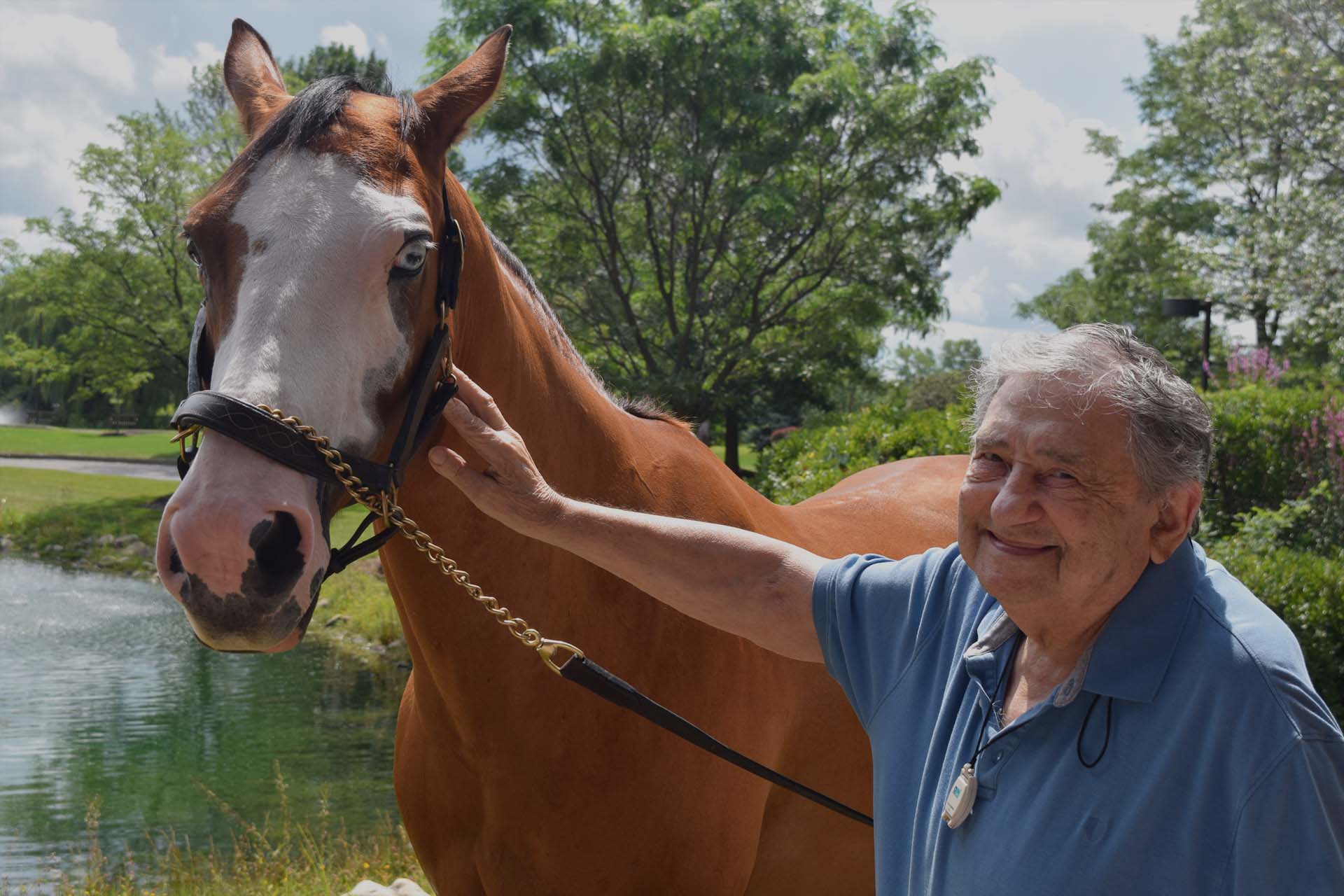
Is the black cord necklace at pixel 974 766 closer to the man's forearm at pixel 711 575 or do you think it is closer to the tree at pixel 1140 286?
the man's forearm at pixel 711 575

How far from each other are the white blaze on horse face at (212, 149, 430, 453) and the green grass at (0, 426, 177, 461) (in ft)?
105

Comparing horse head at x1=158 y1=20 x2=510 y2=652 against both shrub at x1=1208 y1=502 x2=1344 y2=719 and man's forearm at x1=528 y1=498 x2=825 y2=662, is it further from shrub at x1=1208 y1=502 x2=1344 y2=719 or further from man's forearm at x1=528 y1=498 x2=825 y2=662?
shrub at x1=1208 y1=502 x2=1344 y2=719

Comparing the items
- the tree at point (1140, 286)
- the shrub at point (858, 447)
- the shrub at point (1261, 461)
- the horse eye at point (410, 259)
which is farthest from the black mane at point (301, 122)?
the tree at point (1140, 286)

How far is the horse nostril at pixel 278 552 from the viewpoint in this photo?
5.38ft

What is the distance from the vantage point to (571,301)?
1669 cm

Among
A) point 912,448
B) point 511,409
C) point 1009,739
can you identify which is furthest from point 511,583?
point 912,448

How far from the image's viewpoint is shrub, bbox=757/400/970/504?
8.94m

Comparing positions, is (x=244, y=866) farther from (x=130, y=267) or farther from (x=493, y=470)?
(x=130, y=267)

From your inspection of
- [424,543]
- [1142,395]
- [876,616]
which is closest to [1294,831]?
[1142,395]

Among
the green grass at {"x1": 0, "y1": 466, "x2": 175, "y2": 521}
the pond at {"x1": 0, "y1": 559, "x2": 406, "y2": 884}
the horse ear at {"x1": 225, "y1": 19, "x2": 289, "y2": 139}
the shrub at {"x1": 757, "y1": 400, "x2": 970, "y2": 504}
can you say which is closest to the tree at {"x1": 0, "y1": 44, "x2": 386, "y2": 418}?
the green grass at {"x1": 0, "y1": 466, "x2": 175, "y2": 521}

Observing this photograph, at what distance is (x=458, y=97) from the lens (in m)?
2.17

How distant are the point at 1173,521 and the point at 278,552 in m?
1.44

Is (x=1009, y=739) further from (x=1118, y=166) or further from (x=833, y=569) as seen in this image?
(x=1118, y=166)

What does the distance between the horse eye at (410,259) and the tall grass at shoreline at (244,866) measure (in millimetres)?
3970
